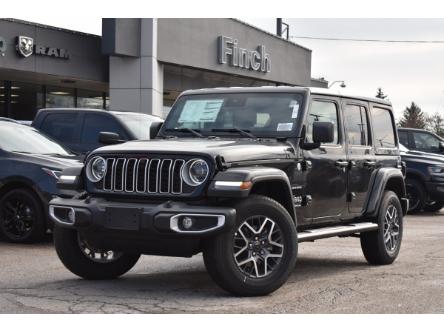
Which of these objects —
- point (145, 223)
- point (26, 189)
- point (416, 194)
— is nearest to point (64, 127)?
point (26, 189)

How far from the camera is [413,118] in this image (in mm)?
90250

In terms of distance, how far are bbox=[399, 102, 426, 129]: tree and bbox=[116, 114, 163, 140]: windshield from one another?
7178cm

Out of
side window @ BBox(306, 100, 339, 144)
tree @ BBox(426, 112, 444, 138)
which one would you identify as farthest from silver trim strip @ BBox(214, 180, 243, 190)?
tree @ BBox(426, 112, 444, 138)

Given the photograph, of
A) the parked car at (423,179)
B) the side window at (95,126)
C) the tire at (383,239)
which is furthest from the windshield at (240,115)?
the parked car at (423,179)

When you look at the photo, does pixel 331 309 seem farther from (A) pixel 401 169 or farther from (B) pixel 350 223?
(A) pixel 401 169

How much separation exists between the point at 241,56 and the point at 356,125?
79.2ft

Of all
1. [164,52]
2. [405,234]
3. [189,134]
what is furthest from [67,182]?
[164,52]

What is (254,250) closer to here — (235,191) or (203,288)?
(235,191)

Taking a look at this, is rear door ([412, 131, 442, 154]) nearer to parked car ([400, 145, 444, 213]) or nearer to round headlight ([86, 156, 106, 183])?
parked car ([400, 145, 444, 213])

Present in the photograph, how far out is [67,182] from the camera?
22.7 feet

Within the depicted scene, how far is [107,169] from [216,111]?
62.9 inches

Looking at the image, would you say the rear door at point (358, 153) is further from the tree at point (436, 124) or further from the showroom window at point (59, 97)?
the tree at point (436, 124)

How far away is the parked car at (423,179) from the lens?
16.1m

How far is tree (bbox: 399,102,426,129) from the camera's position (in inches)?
3391
